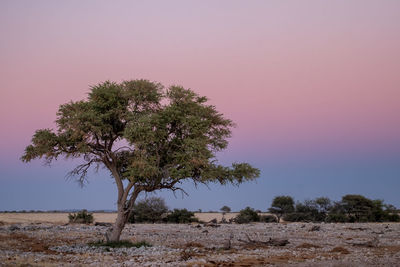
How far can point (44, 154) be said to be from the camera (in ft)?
81.1

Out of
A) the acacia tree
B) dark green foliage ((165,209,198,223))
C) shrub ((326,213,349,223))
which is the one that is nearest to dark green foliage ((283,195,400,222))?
shrub ((326,213,349,223))

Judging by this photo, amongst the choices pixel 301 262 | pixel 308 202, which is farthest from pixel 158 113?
pixel 308 202

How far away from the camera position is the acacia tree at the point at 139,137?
76.3 feet

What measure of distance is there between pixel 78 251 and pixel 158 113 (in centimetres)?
884

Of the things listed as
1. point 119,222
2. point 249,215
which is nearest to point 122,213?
point 119,222

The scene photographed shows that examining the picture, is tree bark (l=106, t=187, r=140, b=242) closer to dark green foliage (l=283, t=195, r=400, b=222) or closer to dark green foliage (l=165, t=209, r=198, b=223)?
dark green foliage (l=165, t=209, r=198, b=223)

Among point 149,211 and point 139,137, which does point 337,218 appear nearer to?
point 149,211

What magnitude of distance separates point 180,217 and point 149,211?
218 inches

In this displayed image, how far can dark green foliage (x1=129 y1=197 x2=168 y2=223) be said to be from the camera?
64.1m

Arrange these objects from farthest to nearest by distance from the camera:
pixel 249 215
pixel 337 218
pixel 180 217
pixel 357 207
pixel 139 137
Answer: pixel 357 207 < pixel 249 215 < pixel 337 218 < pixel 180 217 < pixel 139 137

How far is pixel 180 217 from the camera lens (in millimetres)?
62375

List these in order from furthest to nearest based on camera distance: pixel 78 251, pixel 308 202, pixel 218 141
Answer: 1. pixel 308 202
2. pixel 218 141
3. pixel 78 251

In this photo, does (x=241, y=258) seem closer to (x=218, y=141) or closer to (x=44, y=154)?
(x=218, y=141)

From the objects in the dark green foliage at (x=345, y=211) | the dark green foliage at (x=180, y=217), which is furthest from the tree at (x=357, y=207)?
the dark green foliage at (x=180, y=217)
